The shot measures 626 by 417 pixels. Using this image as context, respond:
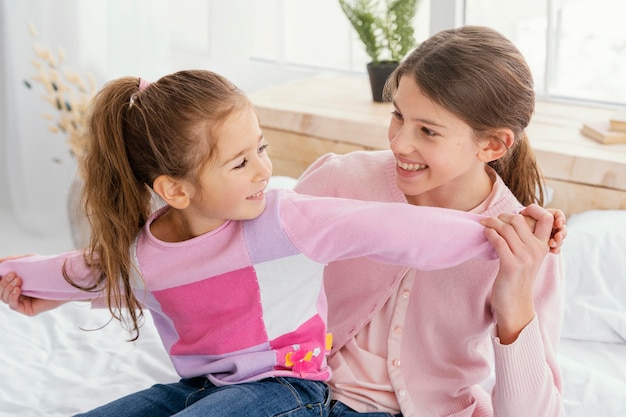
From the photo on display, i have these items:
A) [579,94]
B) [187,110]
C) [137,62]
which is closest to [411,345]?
[187,110]

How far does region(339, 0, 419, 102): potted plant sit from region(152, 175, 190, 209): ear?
4.82 ft

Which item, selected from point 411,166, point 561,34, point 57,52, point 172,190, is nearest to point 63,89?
point 57,52

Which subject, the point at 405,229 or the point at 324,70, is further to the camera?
the point at 324,70

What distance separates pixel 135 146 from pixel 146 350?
702mm

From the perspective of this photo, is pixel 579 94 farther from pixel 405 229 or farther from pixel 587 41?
pixel 405 229

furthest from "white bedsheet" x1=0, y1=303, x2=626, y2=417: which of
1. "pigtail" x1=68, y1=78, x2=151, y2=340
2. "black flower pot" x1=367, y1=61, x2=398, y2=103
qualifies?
"black flower pot" x1=367, y1=61, x2=398, y2=103

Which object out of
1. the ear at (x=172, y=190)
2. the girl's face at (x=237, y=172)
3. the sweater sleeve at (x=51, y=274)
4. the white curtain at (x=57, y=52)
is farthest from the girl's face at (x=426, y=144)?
the white curtain at (x=57, y=52)

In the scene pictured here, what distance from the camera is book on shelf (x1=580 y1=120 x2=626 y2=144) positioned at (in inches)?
94.1

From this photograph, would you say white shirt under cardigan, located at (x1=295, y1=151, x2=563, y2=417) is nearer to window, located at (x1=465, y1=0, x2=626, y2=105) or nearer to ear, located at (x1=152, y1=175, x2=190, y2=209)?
ear, located at (x1=152, y1=175, x2=190, y2=209)

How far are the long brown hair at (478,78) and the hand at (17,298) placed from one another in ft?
2.43

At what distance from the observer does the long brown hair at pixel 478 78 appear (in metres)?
1.39

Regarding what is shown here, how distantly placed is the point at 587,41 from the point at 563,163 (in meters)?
0.64

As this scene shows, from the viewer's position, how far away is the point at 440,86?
139cm

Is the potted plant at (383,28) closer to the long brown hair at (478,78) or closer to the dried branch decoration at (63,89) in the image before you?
the dried branch decoration at (63,89)
